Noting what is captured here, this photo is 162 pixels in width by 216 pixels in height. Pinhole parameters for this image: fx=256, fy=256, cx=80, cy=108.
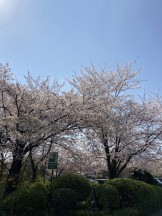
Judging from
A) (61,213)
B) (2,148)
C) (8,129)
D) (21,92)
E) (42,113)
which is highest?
(21,92)

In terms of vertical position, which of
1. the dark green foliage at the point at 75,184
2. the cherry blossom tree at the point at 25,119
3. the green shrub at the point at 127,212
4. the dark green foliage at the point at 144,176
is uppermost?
the cherry blossom tree at the point at 25,119

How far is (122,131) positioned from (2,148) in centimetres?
645

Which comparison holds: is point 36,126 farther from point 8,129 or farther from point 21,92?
point 21,92

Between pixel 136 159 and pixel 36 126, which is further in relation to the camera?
pixel 136 159

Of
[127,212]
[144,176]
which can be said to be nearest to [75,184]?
[127,212]

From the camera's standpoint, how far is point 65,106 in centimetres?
Answer: 941

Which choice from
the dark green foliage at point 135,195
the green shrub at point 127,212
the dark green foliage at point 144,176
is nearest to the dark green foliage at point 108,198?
the green shrub at point 127,212

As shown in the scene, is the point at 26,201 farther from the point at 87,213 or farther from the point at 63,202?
the point at 87,213

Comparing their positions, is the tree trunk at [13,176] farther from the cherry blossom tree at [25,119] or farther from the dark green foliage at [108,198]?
the dark green foliage at [108,198]

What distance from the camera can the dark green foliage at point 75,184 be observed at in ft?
31.0

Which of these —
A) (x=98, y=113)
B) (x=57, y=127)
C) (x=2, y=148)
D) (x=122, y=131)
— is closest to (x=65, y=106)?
(x=57, y=127)

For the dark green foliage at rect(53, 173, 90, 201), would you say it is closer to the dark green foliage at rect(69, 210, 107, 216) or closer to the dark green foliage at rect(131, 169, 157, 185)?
the dark green foliage at rect(69, 210, 107, 216)

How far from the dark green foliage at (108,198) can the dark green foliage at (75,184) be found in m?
0.78

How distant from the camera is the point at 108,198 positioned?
8.74m
